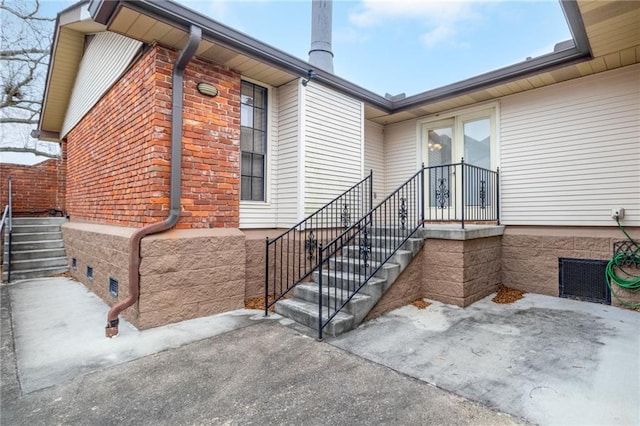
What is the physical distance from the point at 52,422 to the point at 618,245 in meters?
6.47

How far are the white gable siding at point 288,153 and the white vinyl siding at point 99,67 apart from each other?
6.89 feet

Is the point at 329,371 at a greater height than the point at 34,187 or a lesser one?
lesser

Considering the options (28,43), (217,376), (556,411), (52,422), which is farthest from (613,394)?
(28,43)

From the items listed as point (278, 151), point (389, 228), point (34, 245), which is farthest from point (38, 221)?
point (389, 228)

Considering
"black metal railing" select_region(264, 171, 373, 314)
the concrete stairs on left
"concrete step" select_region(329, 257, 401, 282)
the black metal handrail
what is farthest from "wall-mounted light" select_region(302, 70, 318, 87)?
the concrete stairs on left

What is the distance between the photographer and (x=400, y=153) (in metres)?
7.22

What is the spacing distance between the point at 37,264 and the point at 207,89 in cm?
573

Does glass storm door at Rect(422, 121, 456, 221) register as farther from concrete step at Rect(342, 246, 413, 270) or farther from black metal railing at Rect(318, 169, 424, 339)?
concrete step at Rect(342, 246, 413, 270)

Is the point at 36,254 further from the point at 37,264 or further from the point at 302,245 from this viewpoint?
the point at 302,245

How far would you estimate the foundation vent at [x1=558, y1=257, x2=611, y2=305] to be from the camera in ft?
15.4

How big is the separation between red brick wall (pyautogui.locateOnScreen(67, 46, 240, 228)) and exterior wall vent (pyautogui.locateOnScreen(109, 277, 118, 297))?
0.77 meters

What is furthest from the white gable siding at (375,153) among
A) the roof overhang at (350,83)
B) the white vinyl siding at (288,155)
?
the white vinyl siding at (288,155)

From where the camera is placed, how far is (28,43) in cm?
1149

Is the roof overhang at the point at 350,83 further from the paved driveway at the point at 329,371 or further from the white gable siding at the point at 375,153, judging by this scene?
the paved driveway at the point at 329,371
